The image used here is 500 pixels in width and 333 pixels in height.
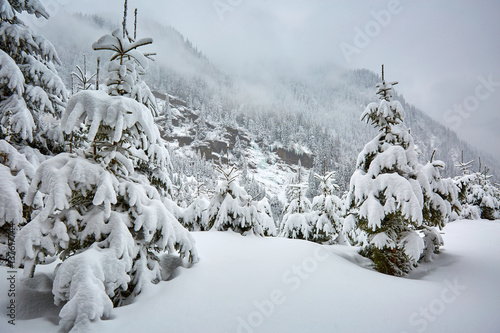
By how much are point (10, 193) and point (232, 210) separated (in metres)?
6.18

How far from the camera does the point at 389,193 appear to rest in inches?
257

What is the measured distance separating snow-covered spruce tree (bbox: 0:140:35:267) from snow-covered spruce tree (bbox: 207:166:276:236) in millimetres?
5676

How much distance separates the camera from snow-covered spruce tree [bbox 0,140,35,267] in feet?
14.2

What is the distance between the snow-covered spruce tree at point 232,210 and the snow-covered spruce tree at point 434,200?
18.0ft

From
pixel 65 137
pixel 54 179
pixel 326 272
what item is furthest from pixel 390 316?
pixel 65 137

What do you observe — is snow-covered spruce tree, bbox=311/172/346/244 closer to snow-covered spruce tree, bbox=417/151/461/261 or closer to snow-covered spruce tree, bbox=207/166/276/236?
snow-covered spruce tree, bbox=207/166/276/236

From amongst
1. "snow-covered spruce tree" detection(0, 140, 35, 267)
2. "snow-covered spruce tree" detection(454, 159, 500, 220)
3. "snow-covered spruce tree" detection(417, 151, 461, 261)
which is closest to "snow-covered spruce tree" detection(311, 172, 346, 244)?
"snow-covered spruce tree" detection(417, 151, 461, 261)

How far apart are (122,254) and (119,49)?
3.71 meters

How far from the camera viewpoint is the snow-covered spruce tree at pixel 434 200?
23.1 ft

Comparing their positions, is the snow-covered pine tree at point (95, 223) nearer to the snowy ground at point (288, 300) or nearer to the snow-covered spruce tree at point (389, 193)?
the snowy ground at point (288, 300)

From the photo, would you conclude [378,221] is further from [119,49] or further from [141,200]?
[119,49]

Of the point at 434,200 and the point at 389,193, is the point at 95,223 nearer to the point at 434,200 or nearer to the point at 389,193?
the point at 389,193

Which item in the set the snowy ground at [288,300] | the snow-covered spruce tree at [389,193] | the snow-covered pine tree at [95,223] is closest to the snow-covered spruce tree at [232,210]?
the snowy ground at [288,300]

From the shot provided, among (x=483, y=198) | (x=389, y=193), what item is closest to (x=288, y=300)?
(x=389, y=193)
